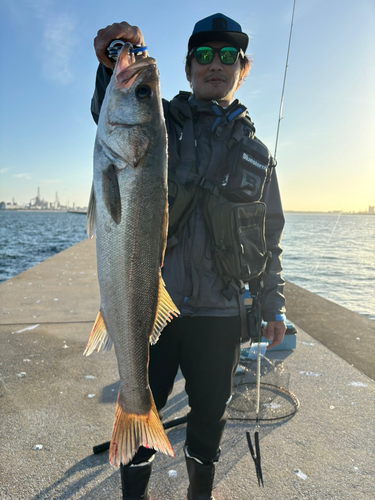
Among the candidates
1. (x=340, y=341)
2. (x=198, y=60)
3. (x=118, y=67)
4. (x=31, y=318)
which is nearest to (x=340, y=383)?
(x=340, y=341)

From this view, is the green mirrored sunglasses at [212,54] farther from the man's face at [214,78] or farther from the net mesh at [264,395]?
the net mesh at [264,395]

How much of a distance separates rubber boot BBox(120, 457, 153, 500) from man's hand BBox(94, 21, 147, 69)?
242cm

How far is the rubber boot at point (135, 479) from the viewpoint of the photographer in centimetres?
207

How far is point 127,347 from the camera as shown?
1779 millimetres

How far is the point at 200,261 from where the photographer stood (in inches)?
86.8

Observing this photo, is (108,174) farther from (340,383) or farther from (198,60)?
(340,383)

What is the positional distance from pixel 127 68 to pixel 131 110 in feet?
0.66

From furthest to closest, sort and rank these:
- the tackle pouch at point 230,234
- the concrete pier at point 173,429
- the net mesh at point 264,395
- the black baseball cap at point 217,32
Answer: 1. the net mesh at point 264,395
2. the concrete pier at point 173,429
3. the black baseball cap at point 217,32
4. the tackle pouch at point 230,234

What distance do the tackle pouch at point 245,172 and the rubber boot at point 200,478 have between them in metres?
1.74

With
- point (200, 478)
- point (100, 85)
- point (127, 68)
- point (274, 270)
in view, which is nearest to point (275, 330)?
point (274, 270)

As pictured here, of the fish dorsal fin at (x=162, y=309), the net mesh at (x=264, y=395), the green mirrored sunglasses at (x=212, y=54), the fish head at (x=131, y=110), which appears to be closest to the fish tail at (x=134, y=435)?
the fish dorsal fin at (x=162, y=309)

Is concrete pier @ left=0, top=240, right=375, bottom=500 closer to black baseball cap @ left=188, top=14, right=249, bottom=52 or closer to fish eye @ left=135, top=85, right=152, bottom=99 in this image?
fish eye @ left=135, top=85, right=152, bottom=99

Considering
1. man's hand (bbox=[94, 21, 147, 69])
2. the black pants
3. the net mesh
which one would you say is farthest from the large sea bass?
the net mesh

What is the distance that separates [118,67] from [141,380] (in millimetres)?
1622
